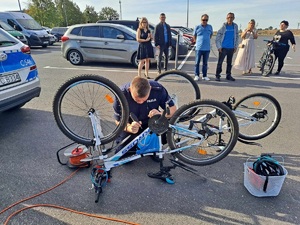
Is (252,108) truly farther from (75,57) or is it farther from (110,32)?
(75,57)

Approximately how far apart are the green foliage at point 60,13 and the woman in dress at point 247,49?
1457 inches

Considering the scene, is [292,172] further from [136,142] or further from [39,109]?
[39,109]

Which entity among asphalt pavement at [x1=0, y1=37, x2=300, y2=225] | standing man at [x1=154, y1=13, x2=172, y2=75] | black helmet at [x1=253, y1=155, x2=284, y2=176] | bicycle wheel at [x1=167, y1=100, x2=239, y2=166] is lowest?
asphalt pavement at [x1=0, y1=37, x2=300, y2=225]

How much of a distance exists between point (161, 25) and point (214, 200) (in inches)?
219

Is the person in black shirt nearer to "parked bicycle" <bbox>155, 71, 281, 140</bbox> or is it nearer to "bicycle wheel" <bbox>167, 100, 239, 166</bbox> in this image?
"parked bicycle" <bbox>155, 71, 281, 140</bbox>

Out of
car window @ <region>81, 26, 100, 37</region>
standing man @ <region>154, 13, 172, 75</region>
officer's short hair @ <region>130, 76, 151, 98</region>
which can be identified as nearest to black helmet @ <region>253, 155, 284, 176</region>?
officer's short hair @ <region>130, 76, 151, 98</region>

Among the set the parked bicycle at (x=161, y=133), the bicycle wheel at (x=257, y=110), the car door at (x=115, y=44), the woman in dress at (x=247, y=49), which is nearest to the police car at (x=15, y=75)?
the parked bicycle at (x=161, y=133)

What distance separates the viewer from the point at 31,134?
3338 millimetres

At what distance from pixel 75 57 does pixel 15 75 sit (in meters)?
5.77

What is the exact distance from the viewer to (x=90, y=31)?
8.22 metres

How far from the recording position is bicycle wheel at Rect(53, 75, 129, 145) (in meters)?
2.14

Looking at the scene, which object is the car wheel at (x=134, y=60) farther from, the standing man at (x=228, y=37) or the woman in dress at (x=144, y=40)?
the standing man at (x=228, y=37)

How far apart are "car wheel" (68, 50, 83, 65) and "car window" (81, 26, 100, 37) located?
0.77 metres

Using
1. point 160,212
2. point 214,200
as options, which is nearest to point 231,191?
point 214,200
